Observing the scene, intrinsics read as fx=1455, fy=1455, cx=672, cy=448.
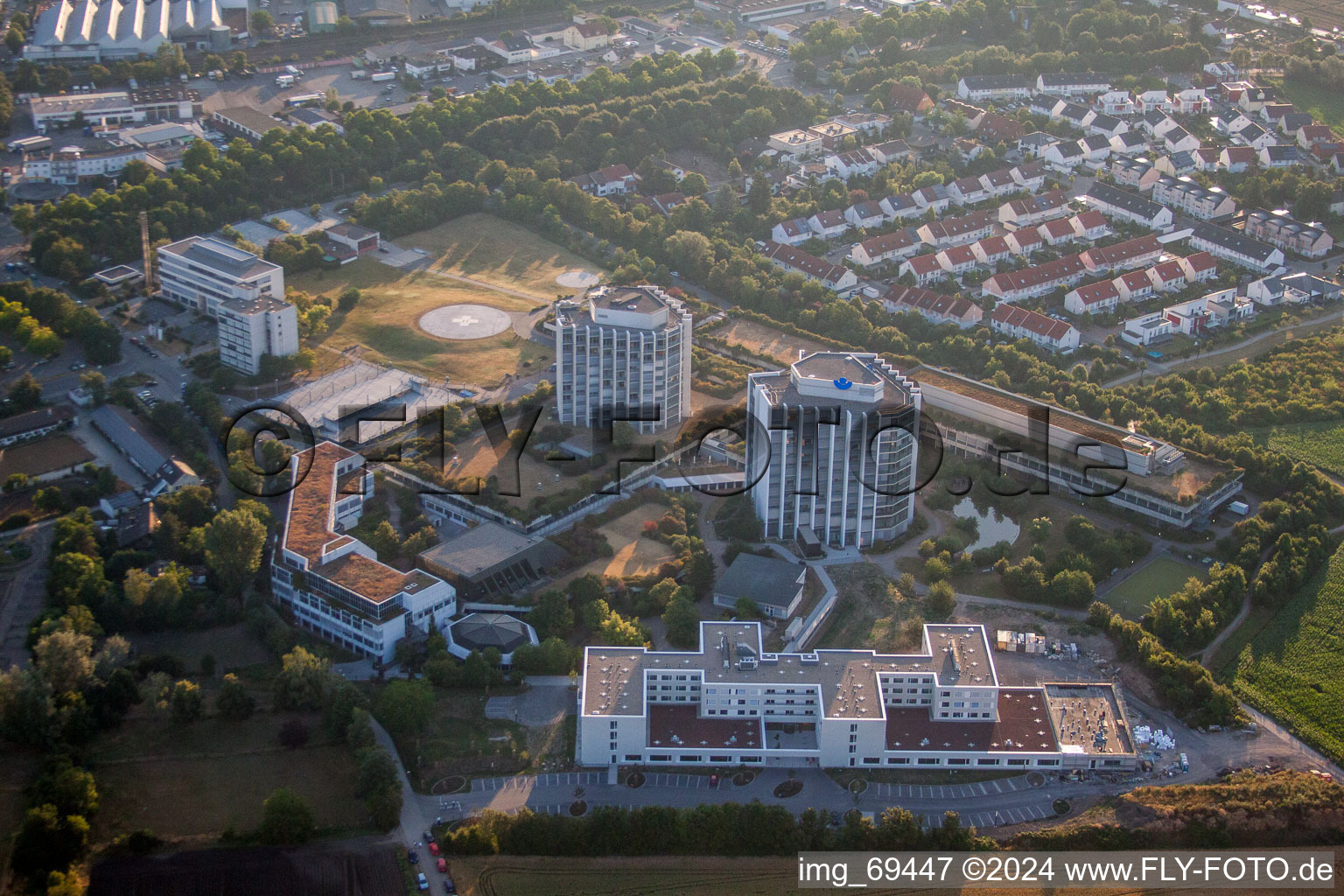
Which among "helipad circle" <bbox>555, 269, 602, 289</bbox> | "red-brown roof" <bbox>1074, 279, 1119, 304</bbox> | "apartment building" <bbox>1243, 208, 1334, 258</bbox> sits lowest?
"helipad circle" <bbox>555, 269, 602, 289</bbox>

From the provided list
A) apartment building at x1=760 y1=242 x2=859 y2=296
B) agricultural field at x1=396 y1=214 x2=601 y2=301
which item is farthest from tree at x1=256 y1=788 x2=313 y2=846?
apartment building at x1=760 y1=242 x2=859 y2=296

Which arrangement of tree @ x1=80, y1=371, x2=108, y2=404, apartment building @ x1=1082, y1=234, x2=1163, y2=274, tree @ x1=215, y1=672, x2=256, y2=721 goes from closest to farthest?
tree @ x1=215, y1=672, x2=256, y2=721 → tree @ x1=80, y1=371, x2=108, y2=404 → apartment building @ x1=1082, y1=234, x2=1163, y2=274

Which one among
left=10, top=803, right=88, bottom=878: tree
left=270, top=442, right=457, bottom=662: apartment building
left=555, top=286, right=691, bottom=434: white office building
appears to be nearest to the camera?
left=10, top=803, right=88, bottom=878: tree

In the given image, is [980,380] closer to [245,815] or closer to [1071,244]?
[1071,244]

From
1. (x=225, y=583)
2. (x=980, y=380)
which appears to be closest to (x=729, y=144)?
(x=980, y=380)

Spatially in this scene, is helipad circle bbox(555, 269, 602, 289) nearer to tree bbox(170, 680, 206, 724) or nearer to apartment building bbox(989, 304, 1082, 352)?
apartment building bbox(989, 304, 1082, 352)

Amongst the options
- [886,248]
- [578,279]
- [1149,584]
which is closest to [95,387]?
[578,279]

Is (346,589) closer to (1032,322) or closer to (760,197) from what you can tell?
(1032,322)

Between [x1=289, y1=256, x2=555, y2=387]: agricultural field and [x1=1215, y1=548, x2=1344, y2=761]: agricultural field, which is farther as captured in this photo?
[x1=289, y1=256, x2=555, y2=387]: agricultural field

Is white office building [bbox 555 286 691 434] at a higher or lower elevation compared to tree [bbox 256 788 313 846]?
higher
